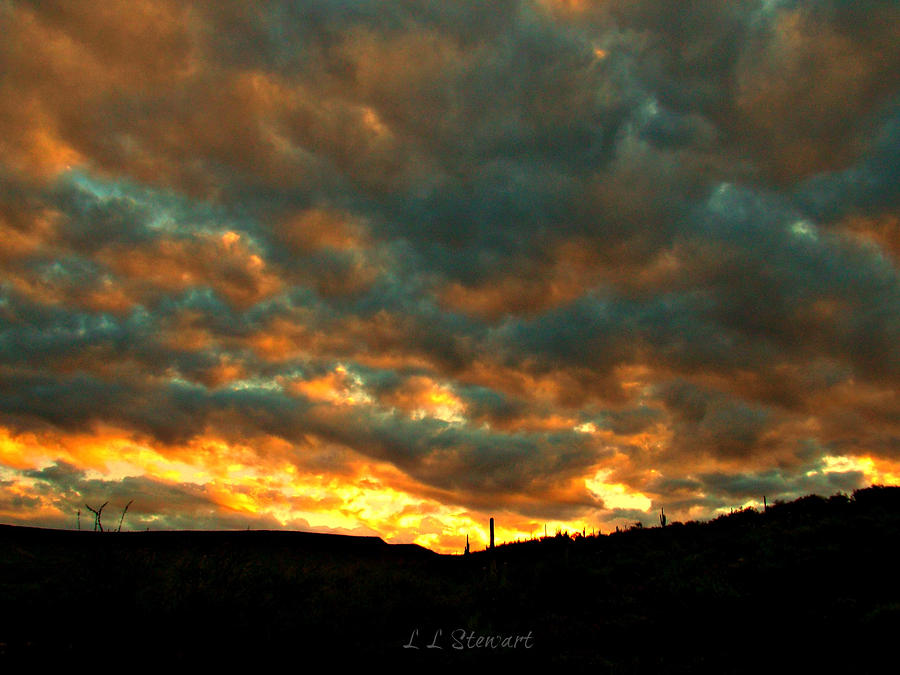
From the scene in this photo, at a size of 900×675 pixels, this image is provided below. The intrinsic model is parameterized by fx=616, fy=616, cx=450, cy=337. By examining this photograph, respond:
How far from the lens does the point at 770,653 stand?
14570 millimetres

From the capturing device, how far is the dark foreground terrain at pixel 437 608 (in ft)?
38.5

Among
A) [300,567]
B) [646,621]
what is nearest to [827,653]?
[646,621]

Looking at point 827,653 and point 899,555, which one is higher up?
point 899,555

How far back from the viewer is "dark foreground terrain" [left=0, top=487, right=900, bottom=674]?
11.7 metres

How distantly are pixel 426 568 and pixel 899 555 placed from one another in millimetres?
21746

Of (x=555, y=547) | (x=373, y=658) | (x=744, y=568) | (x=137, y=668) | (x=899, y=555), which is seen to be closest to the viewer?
(x=137, y=668)

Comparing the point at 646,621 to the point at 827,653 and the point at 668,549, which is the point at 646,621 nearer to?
the point at 827,653

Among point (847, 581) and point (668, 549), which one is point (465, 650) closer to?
point (847, 581)

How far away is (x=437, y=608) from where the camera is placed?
63.9ft

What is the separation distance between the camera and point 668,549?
108 ft

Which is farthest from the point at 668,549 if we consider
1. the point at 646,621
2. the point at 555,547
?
the point at 646,621

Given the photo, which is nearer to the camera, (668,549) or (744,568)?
(744,568)

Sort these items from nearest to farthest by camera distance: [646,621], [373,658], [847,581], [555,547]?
[373,658] → [646,621] → [847,581] → [555,547]

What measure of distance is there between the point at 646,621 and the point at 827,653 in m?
5.35
